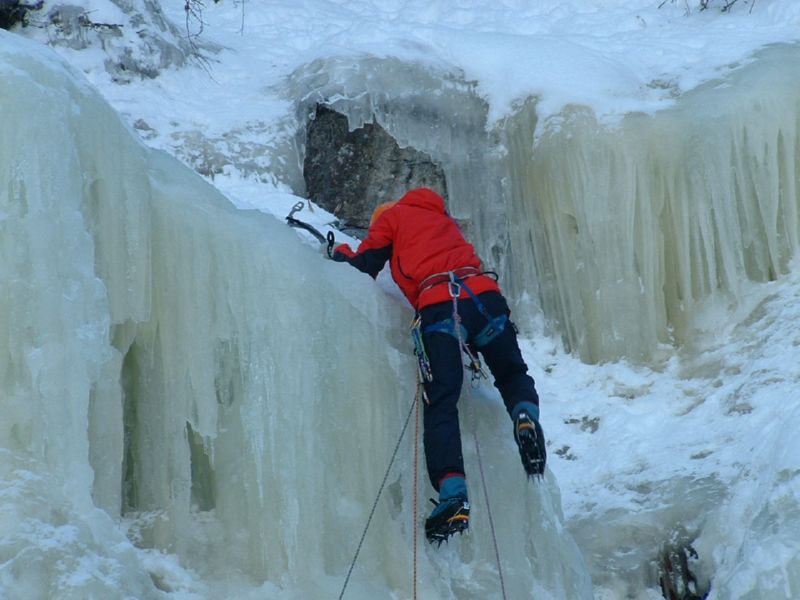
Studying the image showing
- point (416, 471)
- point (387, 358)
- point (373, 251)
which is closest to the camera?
point (416, 471)

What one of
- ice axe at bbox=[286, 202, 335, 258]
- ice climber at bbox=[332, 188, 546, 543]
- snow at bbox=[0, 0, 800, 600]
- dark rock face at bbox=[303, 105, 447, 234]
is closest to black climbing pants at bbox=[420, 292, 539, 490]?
ice climber at bbox=[332, 188, 546, 543]

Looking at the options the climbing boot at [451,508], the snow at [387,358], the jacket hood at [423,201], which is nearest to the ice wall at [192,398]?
the snow at [387,358]

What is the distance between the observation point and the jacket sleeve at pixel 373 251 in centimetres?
550

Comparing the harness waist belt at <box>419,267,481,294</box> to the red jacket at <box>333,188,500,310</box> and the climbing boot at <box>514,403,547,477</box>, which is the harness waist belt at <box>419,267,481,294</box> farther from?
the climbing boot at <box>514,403,547,477</box>

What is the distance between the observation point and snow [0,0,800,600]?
14.3 ft

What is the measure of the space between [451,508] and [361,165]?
3420 mm

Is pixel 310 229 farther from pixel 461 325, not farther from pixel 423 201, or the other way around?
pixel 461 325

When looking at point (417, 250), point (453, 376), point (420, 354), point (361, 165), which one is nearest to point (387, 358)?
point (420, 354)

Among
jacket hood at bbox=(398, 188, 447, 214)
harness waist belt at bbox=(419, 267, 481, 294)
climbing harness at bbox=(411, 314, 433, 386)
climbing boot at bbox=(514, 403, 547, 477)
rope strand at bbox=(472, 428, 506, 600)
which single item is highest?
Answer: jacket hood at bbox=(398, 188, 447, 214)

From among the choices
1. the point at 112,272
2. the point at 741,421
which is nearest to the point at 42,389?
the point at 112,272

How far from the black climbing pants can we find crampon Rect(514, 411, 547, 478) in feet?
0.51

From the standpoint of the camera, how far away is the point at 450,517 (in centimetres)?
470

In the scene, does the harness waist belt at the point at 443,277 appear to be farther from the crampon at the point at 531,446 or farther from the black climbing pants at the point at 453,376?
the crampon at the point at 531,446

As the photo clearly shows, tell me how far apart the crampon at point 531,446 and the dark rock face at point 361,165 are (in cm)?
297
